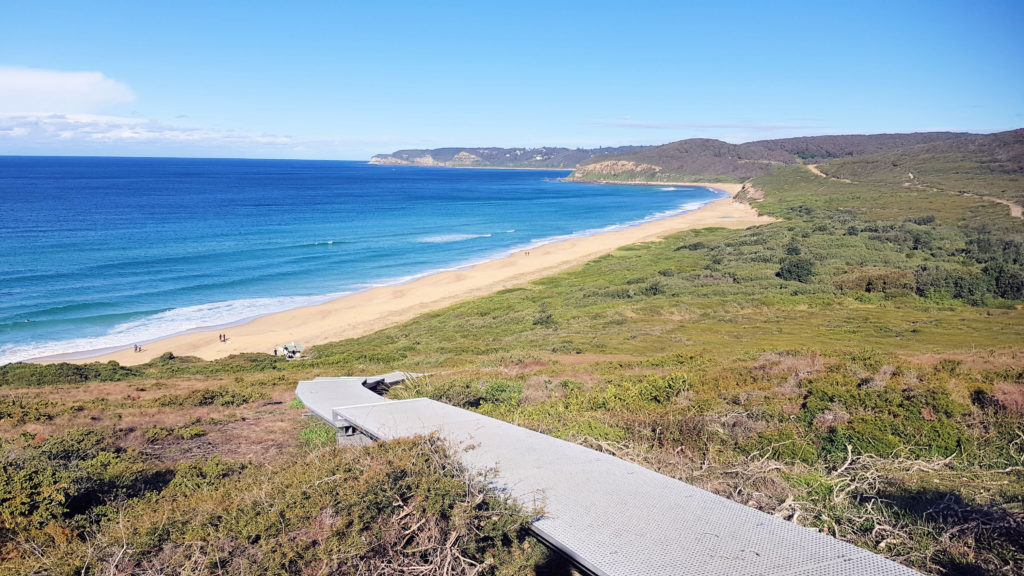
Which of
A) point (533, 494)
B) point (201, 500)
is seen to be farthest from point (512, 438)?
point (201, 500)

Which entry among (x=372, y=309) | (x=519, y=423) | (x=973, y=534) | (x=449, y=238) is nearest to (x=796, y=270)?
(x=372, y=309)

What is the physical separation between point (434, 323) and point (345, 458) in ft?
76.4

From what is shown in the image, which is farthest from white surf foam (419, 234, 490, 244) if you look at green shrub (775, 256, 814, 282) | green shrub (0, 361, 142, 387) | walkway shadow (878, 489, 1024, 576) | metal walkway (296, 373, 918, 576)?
walkway shadow (878, 489, 1024, 576)

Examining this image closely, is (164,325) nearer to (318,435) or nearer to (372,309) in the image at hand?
(372,309)

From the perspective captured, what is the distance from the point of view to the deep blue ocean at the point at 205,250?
3203 cm

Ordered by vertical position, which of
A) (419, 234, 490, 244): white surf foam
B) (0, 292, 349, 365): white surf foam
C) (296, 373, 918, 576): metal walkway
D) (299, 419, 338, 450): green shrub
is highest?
(296, 373, 918, 576): metal walkway

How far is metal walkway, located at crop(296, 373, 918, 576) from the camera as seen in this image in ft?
13.0

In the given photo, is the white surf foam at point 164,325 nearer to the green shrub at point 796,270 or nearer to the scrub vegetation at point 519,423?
the scrub vegetation at point 519,423

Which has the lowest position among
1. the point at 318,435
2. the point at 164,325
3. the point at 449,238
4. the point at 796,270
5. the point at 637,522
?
the point at 164,325

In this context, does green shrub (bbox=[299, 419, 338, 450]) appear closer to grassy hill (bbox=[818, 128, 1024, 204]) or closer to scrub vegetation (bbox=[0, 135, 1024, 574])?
scrub vegetation (bbox=[0, 135, 1024, 574])

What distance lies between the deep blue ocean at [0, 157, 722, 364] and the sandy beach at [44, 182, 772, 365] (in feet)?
7.08

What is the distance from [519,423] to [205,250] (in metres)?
51.3

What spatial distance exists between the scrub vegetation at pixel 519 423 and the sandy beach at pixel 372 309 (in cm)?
478

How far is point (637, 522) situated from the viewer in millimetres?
4543
